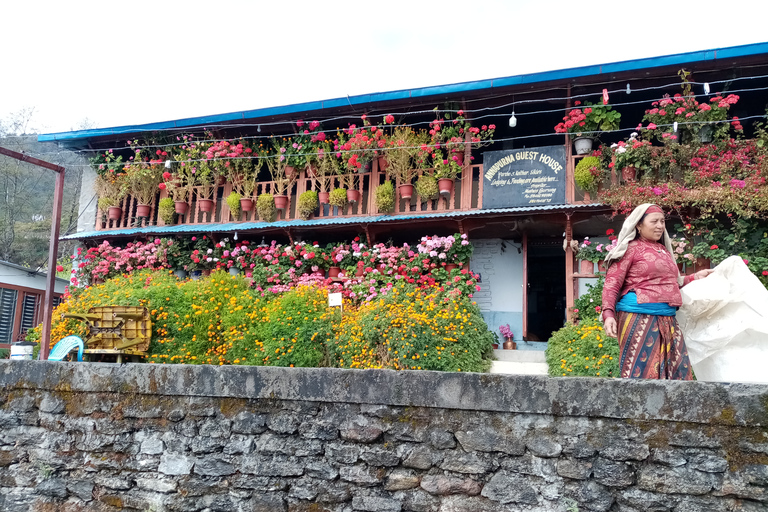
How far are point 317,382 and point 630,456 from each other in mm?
1742

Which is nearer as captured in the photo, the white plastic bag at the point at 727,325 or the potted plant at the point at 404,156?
the white plastic bag at the point at 727,325

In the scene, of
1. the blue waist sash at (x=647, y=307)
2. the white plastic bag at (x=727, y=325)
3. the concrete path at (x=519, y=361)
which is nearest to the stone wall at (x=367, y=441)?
the blue waist sash at (x=647, y=307)

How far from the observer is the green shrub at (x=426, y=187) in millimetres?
9500

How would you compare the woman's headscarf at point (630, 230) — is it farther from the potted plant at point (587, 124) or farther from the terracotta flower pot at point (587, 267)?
the potted plant at point (587, 124)

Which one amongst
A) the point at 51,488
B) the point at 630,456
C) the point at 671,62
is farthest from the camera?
the point at 671,62

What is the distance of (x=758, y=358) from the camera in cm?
340

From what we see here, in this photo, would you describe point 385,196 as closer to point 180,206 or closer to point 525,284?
point 525,284

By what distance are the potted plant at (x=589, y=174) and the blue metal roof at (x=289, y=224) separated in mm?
384

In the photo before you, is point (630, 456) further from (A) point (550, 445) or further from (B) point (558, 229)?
(B) point (558, 229)

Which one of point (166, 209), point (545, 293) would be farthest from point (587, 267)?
point (166, 209)

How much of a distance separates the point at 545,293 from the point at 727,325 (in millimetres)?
8459

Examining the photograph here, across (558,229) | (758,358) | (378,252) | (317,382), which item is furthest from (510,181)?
(317,382)

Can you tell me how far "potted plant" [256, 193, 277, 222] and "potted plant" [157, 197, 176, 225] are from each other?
205 cm

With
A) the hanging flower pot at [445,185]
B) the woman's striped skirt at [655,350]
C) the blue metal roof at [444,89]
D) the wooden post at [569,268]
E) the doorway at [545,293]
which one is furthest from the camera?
the doorway at [545,293]
